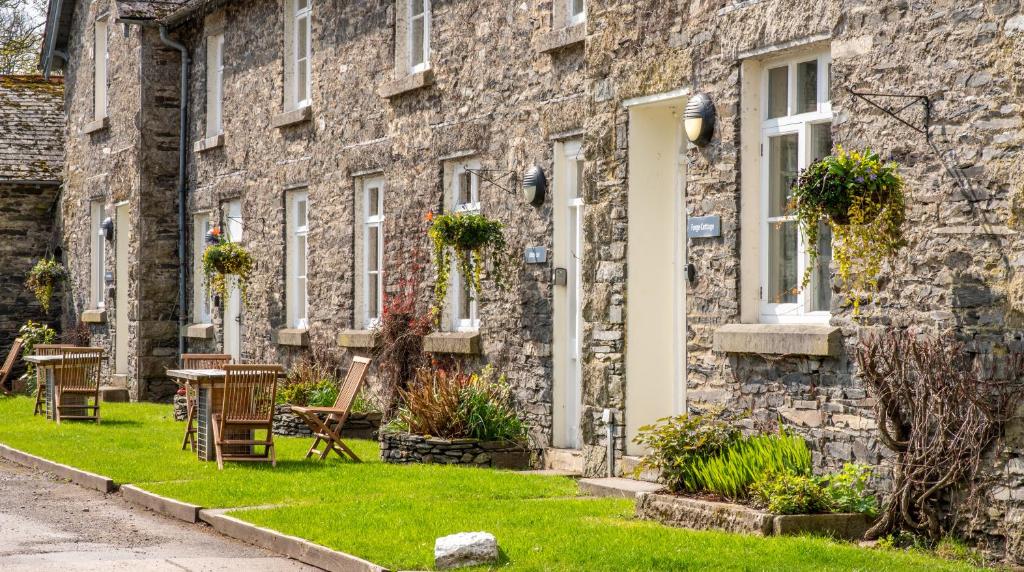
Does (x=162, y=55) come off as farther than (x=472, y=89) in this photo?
Yes

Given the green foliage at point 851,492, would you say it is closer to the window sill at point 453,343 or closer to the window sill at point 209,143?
the window sill at point 453,343

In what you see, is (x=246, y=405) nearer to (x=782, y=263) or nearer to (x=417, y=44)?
(x=417, y=44)

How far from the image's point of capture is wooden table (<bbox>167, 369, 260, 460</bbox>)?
43.9 ft

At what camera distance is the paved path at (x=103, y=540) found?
27.7ft

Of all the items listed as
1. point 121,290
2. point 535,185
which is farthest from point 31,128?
point 535,185

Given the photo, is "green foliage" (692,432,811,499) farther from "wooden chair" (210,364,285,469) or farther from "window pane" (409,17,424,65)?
"window pane" (409,17,424,65)

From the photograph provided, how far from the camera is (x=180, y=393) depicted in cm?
1869

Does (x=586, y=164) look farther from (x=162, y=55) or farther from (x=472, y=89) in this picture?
(x=162, y=55)

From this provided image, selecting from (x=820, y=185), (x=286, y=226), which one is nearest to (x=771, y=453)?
(x=820, y=185)

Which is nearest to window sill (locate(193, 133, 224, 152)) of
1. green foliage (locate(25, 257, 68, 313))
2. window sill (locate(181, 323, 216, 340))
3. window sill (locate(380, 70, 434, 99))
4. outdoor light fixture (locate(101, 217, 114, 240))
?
window sill (locate(181, 323, 216, 340))

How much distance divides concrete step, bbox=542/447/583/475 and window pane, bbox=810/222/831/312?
3426 millimetres

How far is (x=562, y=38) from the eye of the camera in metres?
12.9

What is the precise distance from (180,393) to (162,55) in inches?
254

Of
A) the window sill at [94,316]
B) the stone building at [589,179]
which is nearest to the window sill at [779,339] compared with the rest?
the stone building at [589,179]
